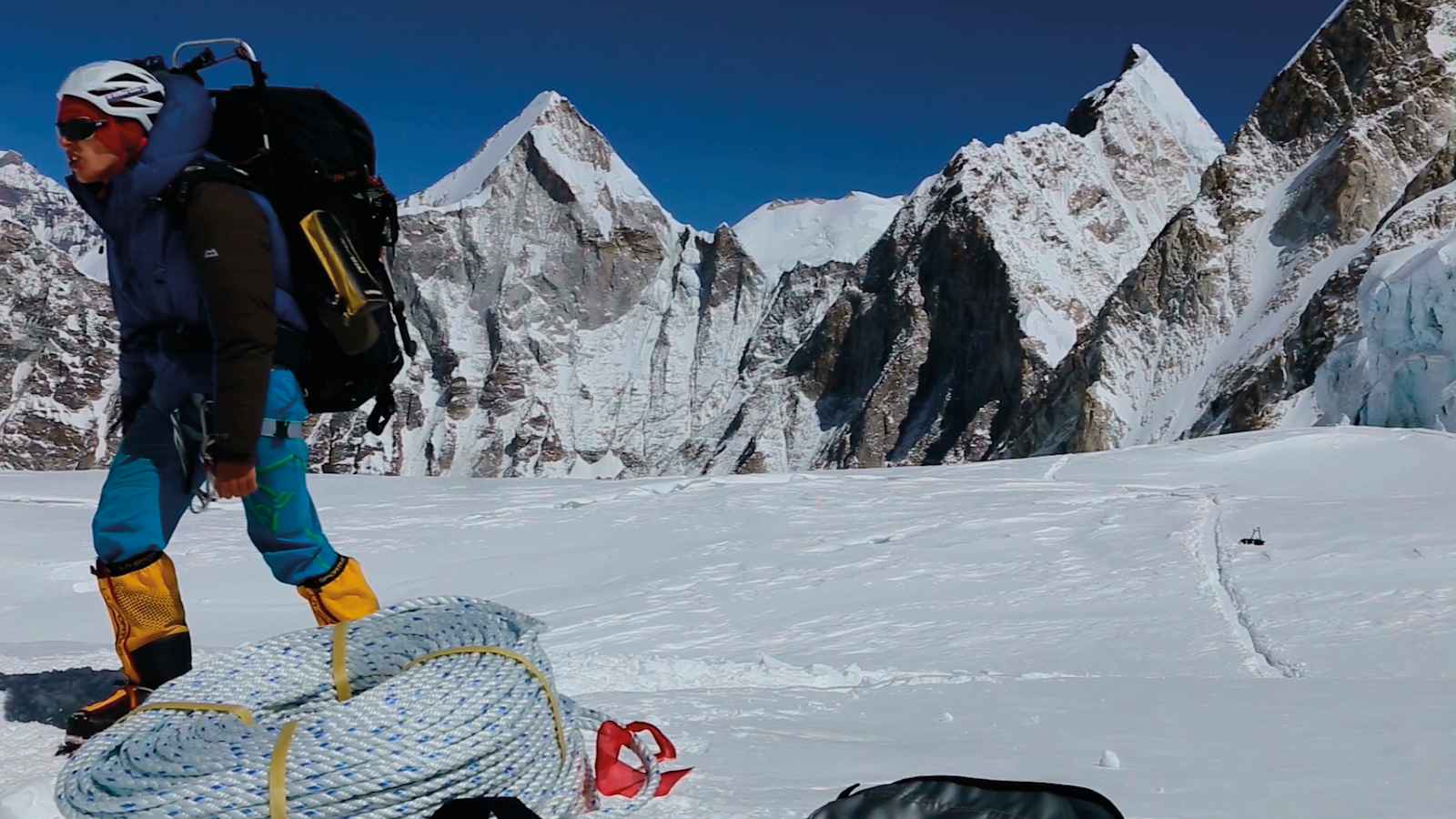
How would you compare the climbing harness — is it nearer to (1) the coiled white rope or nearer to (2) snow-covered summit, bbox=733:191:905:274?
(1) the coiled white rope

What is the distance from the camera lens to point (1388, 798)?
8.39 ft

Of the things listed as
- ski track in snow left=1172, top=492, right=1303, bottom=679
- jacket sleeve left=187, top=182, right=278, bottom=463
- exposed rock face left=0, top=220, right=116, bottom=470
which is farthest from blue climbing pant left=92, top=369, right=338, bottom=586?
exposed rock face left=0, top=220, right=116, bottom=470

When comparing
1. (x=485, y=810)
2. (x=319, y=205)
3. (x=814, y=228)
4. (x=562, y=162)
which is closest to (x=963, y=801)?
(x=485, y=810)

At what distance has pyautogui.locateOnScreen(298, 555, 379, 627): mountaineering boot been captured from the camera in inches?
132

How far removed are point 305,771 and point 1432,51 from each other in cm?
7775

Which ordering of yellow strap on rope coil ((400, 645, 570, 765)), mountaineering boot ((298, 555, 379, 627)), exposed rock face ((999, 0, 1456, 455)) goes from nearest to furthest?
yellow strap on rope coil ((400, 645, 570, 765)) → mountaineering boot ((298, 555, 379, 627)) → exposed rock face ((999, 0, 1456, 455))

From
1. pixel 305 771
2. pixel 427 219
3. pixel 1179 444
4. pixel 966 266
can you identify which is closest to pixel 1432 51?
pixel 966 266

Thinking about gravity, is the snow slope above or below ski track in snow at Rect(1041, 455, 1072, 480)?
below

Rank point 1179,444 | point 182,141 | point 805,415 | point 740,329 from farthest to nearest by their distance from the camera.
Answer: point 740,329
point 805,415
point 1179,444
point 182,141

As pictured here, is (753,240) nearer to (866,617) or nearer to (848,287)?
(848,287)

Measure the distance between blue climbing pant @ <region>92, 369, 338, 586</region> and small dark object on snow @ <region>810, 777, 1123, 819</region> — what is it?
1988mm

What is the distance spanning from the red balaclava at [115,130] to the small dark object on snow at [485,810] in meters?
2.10

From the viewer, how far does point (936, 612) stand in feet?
22.2

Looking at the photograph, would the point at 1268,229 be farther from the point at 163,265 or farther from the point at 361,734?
the point at 361,734
